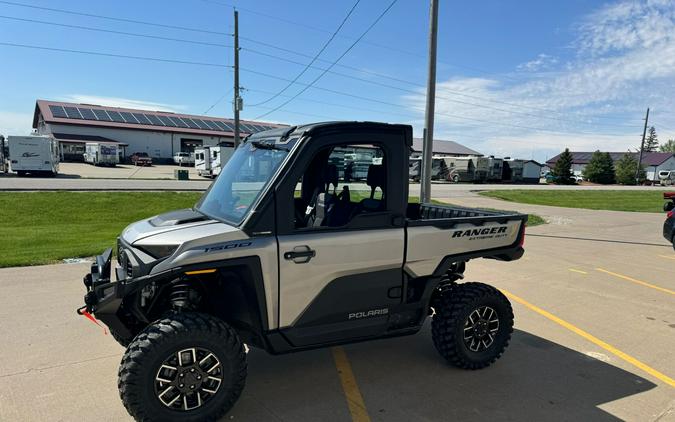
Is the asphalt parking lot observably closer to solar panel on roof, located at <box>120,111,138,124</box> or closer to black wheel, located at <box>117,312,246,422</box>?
black wheel, located at <box>117,312,246,422</box>

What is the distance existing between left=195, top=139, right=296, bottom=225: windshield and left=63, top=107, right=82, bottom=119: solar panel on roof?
58.4m

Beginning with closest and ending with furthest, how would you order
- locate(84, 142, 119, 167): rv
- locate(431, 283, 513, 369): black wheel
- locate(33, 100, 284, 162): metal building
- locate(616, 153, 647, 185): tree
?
locate(431, 283, 513, 369): black wheel, locate(84, 142, 119, 167): rv, locate(33, 100, 284, 162): metal building, locate(616, 153, 647, 185): tree

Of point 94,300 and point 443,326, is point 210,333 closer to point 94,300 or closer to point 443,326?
point 94,300

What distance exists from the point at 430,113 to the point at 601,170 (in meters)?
61.2

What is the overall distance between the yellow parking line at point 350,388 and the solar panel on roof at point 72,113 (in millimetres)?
59032

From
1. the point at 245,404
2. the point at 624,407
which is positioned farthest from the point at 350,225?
the point at 624,407

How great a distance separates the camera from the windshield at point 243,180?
330 cm

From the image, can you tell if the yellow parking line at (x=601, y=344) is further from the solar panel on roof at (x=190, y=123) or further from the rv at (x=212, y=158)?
the solar panel on roof at (x=190, y=123)

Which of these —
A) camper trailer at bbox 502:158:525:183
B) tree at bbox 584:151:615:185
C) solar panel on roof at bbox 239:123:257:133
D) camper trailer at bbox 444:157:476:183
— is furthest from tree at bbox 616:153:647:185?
solar panel on roof at bbox 239:123:257:133

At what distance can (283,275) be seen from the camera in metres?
3.14

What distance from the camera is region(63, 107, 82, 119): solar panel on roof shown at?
52878mm

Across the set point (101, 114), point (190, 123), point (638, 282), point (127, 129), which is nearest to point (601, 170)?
point (190, 123)

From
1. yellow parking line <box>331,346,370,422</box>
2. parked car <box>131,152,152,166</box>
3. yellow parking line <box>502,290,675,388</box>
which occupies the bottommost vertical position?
yellow parking line <box>331,346,370,422</box>

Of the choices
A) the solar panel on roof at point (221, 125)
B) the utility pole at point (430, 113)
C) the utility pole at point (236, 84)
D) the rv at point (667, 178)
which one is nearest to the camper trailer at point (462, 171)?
the utility pole at point (236, 84)
